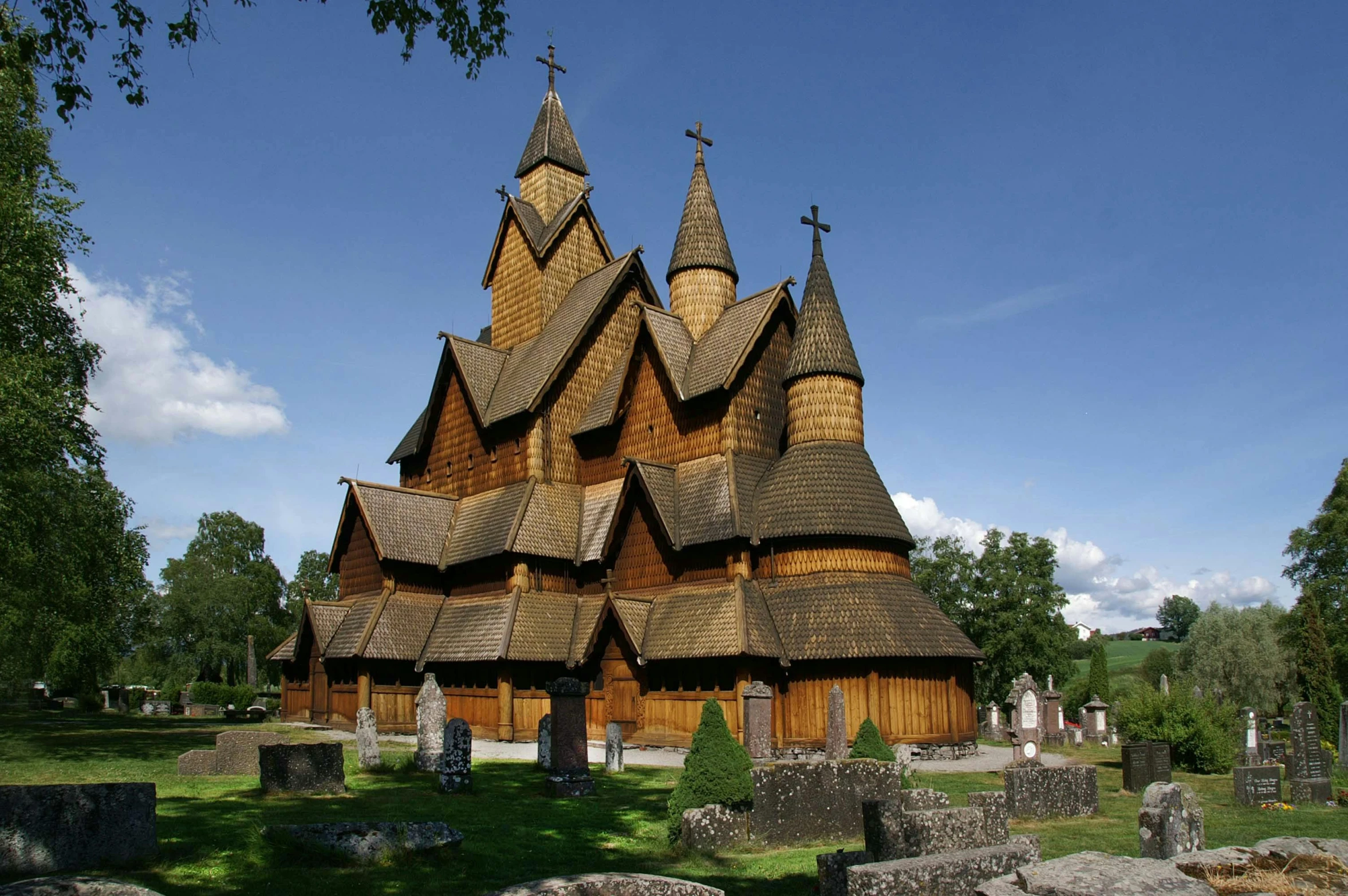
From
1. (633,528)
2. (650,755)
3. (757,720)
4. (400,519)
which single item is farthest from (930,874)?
(400,519)

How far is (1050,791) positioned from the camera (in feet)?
43.7

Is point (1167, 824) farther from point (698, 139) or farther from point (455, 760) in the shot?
point (698, 139)

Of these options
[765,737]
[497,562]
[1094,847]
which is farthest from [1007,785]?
[497,562]

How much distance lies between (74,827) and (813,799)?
7.38 m

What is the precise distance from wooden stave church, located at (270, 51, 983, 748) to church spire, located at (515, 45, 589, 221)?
13 centimetres

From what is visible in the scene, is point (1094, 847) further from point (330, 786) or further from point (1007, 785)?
point (330, 786)

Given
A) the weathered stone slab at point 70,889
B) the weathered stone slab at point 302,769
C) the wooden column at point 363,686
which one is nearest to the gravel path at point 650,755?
the wooden column at point 363,686

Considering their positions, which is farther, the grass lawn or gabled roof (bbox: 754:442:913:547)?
gabled roof (bbox: 754:442:913:547)

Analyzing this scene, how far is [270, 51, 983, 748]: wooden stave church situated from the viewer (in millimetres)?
23859

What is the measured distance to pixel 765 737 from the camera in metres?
19.7

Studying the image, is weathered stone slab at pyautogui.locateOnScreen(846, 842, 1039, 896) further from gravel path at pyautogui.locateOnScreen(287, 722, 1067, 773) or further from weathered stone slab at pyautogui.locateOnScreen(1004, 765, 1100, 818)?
gravel path at pyautogui.locateOnScreen(287, 722, 1067, 773)

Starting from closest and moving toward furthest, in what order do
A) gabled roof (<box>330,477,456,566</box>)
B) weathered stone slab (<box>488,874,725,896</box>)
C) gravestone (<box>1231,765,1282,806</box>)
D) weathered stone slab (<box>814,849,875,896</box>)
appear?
weathered stone slab (<box>488,874,725,896</box>)
weathered stone slab (<box>814,849,875,896</box>)
gravestone (<box>1231,765,1282,806</box>)
gabled roof (<box>330,477,456,566</box>)

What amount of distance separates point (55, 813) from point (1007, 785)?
10.6m

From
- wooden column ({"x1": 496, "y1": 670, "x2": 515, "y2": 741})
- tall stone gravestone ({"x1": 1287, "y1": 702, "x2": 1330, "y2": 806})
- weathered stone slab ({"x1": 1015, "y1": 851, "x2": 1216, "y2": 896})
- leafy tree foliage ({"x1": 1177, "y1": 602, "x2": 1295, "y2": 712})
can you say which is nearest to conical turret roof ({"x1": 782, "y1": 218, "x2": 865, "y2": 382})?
wooden column ({"x1": 496, "y1": 670, "x2": 515, "y2": 741})
